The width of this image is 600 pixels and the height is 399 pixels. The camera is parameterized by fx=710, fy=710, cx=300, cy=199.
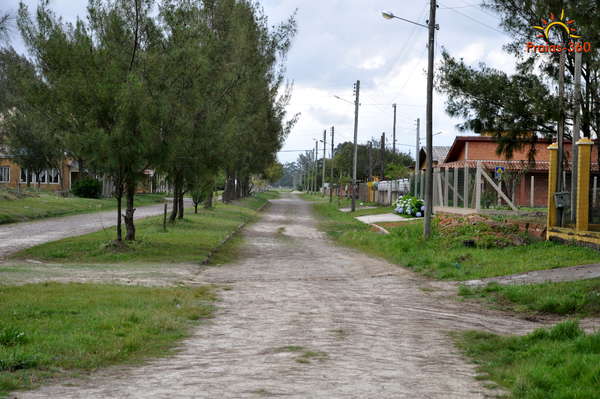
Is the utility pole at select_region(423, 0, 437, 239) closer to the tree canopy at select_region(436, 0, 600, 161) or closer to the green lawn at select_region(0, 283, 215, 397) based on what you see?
the tree canopy at select_region(436, 0, 600, 161)

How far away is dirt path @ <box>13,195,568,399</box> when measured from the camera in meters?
6.08

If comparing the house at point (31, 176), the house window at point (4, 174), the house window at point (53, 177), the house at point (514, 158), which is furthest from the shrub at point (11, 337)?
the house window at point (4, 174)

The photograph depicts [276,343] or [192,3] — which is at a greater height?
[192,3]

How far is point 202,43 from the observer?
21484mm

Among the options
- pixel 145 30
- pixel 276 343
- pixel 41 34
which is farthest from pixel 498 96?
pixel 276 343

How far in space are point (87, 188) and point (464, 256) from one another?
40518 millimetres

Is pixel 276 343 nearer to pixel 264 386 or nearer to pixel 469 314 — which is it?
pixel 264 386

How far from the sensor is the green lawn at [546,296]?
10.8m

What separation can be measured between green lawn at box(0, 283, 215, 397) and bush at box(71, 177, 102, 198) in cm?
4288

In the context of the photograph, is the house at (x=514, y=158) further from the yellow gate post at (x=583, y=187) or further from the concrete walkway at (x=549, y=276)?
the concrete walkway at (x=549, y=276)

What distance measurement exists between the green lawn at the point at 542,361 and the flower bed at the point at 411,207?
2623 cm

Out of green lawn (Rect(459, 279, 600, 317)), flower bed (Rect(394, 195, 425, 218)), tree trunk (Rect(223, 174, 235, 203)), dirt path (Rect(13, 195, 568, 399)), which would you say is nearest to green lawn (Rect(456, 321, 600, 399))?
dirt path (Rect(13, 195, 568, 399))

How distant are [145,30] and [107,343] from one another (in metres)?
14.0

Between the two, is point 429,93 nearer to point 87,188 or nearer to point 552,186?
point 552,186
